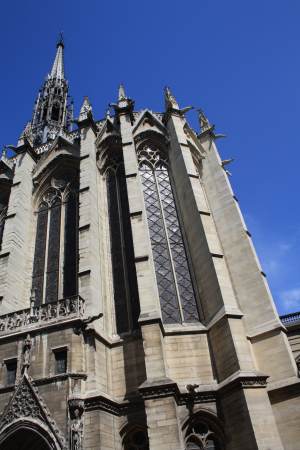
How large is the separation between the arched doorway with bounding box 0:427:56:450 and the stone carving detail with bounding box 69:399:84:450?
0.51 metres

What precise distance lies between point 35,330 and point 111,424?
3226mm

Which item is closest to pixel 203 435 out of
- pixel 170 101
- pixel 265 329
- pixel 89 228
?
pixel 265 329

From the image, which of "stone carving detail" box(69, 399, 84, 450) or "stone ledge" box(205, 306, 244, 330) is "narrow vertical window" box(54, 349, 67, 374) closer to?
"stone carving detail" box(69, 399, 84, 450)

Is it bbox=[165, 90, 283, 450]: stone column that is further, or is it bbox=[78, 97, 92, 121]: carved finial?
bbox=[78, 97, 92, 121]: carved finial

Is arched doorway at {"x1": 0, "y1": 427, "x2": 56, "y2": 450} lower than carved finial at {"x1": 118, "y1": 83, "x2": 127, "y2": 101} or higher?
lower

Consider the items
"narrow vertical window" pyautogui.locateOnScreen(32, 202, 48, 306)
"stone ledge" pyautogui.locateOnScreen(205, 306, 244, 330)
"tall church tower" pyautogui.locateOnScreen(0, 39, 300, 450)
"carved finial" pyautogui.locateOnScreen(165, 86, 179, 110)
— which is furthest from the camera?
"carved finial" pyautogui.locateOnScreen(165, 86, 179, 110)

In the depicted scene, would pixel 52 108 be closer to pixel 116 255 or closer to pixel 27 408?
pixel 116 255

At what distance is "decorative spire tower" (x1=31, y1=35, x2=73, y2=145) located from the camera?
28.5 m

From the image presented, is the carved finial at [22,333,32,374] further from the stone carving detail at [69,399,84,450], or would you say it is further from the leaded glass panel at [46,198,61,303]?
the leaded glass panel at [46,198,61,303]

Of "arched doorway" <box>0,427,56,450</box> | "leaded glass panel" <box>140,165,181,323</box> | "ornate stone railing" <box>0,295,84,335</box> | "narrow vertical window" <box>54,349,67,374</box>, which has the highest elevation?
"leaded glass panel" <box>140,165,181,323</box>

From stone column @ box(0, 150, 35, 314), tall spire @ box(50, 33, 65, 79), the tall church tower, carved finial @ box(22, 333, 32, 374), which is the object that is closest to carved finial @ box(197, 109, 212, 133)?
the tall church tower

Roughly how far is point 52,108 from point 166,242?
71.3 ft

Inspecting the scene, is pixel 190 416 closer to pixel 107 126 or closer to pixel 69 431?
pixel 69 431

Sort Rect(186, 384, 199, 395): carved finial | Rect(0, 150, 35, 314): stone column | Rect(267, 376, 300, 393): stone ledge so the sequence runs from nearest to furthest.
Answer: Rect(186, 384, 199, 395): carved finial < Rect(267, 376, 300, 393): stone ledge < Rect(0, 150, 35, 314): stone column
